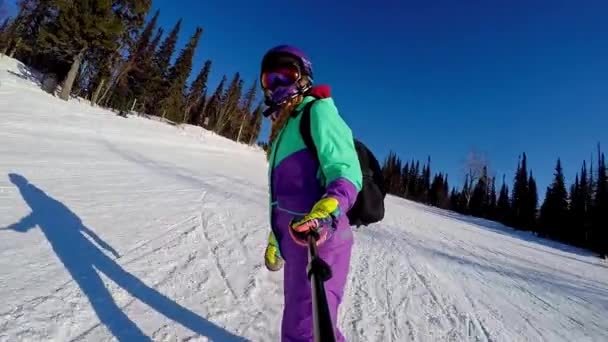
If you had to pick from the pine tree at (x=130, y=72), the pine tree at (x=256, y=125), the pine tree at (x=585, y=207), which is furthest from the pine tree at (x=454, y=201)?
the pine tree at (x=130, y=72)

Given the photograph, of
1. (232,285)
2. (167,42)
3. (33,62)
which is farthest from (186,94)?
(232,285)

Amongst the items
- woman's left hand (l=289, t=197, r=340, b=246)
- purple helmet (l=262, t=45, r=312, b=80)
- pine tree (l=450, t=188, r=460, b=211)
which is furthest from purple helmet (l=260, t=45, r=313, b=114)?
pine tree (l=450, t=188, r=460, b=211)

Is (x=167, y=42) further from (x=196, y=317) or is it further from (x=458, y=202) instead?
(x=458, y=202)

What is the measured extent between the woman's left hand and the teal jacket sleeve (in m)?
0.05

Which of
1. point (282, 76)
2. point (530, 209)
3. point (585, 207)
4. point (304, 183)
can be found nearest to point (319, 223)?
point (304, 183)

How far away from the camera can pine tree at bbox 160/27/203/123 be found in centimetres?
4943

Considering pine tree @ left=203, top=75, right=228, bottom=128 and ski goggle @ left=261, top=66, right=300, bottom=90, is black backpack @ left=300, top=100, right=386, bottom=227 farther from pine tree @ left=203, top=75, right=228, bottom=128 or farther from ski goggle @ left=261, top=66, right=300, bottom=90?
pine tree @ left=203, top=75, right=228, bottom=128

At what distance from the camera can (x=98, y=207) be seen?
212 inches

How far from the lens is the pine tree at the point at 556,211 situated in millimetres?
41438

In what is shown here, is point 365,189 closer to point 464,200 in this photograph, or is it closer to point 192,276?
point 192,276

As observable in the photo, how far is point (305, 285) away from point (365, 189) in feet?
1.93

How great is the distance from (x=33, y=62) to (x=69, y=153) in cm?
5153

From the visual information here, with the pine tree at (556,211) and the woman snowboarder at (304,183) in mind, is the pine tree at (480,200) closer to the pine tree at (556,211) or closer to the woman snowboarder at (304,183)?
the pine tree at (556,211)

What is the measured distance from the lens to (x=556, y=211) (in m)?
43.4
